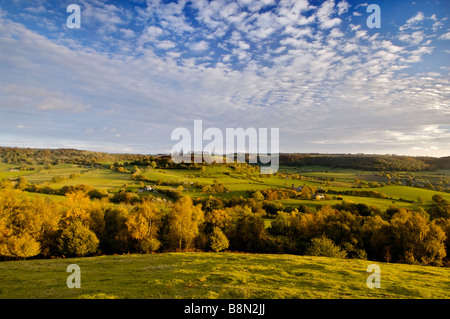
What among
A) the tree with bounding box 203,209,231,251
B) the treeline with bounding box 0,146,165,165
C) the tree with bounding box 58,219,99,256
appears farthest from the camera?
the treeline with bounding box 0,146,165,165

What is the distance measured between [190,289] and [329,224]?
40.5 meters

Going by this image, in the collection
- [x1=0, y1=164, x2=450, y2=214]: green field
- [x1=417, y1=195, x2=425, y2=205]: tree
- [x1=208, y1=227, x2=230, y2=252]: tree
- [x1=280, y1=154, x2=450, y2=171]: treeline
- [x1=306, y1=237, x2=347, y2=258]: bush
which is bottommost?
[x1=208, y1=227, x2=230, y2=252]: tree

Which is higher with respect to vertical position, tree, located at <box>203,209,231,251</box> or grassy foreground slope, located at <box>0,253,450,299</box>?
grassy foreground slope, located at <box>0,253,450,299</box>

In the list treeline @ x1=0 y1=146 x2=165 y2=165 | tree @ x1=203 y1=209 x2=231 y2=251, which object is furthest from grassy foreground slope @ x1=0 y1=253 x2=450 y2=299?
treeline @ x1=0 y1=146 x2=165 y2=165

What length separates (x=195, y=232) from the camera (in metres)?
45.8

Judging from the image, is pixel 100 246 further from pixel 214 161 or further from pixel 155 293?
pixel 214 161

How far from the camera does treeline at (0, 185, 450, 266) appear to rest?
35656mm

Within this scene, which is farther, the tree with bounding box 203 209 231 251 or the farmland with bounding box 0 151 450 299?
the tree with bounding box 203 209 231 251

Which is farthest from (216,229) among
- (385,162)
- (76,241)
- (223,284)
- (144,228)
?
(385,162)

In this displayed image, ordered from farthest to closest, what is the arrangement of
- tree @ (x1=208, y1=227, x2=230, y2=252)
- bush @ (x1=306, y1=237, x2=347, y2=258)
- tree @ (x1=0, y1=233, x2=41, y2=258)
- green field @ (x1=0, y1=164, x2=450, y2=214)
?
green field @ (x1=0, y1=164, x2=450, y2=214), tree @ (x1=208, y1=227, x2=230, y2=252), bush @ (x1=306, y1=237, x2=347, y2=258), tree @ (x1=0, y1=233, x2=41, y2=258)

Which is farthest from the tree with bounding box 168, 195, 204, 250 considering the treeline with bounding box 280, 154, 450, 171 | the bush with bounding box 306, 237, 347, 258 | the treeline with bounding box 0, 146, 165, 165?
the treeline with bounding box 280, 154, 450, 171

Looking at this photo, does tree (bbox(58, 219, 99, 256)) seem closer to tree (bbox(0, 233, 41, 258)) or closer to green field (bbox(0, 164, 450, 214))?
tree (bbox(0, 233, 41, 258))

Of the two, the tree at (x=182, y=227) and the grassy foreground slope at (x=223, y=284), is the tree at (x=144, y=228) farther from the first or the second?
the grassy foreground slope at (x=223, y=284)

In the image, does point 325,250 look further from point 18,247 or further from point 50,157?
point 50,157
